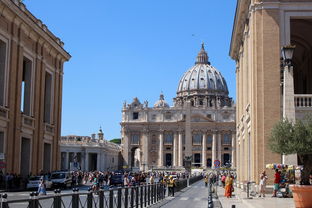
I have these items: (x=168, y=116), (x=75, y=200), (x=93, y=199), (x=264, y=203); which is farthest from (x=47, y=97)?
Answer: (x=168, y=116)

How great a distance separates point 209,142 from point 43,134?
12175 cm

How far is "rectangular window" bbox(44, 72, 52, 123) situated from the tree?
28265 millimetres

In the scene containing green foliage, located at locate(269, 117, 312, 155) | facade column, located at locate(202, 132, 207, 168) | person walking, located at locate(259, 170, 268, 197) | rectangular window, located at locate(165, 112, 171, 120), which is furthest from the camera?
rectangular window, located at locate(165, 112, 171, 120)

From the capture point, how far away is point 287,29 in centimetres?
2666

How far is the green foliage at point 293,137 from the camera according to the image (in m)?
19.3

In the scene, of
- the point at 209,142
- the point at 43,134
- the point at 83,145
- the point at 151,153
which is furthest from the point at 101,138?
the point at 43,134

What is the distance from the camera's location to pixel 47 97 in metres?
46.1

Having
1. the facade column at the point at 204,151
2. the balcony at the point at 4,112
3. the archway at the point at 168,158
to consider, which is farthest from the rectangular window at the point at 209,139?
the balcony at the point at 4,112

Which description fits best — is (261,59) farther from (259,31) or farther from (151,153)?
(151,153)

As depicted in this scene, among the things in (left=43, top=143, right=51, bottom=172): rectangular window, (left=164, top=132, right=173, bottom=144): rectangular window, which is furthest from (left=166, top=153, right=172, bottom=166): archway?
(left=43, top=143, right=51, bottom=172): rectangular window

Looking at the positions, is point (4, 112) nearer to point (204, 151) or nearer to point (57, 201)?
point (57, 201)

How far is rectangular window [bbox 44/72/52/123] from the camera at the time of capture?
45.7 meters

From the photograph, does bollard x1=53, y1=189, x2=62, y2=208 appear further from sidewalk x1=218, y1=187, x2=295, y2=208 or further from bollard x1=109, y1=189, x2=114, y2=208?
sidewalk x1=218, y1=187, x2=295, y2=208

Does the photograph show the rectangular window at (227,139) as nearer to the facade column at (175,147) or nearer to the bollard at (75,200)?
the facade column at (175,147)
